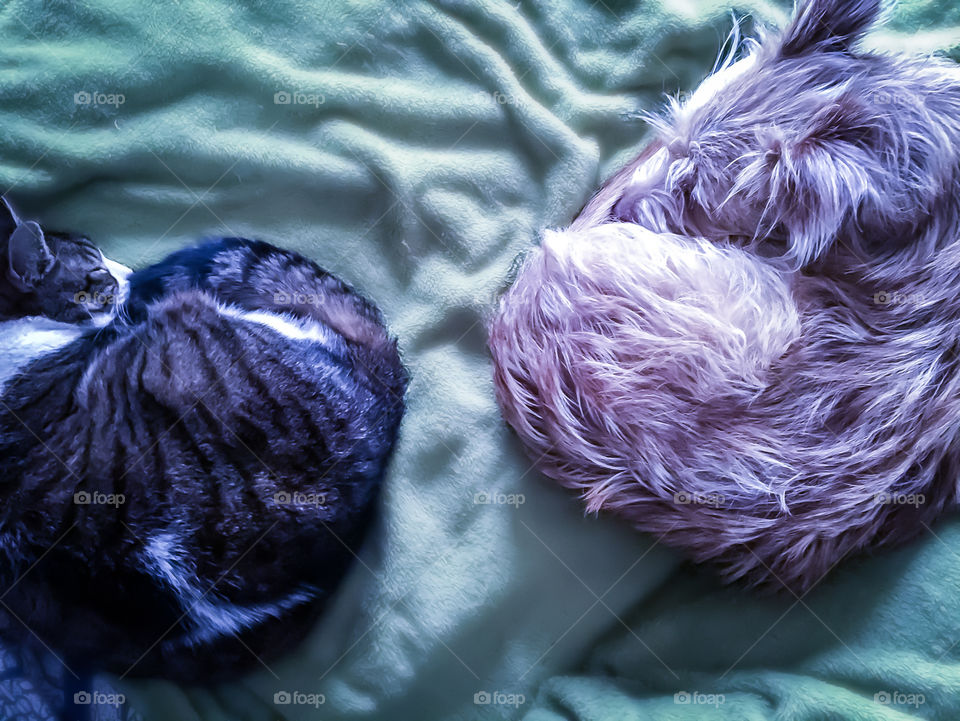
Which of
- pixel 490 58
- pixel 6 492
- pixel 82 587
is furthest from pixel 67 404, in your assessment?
pixel 490 58

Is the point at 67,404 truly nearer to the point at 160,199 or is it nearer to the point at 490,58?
the point at 160,199

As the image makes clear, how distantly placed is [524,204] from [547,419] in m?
0.43

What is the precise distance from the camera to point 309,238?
1218 mm
